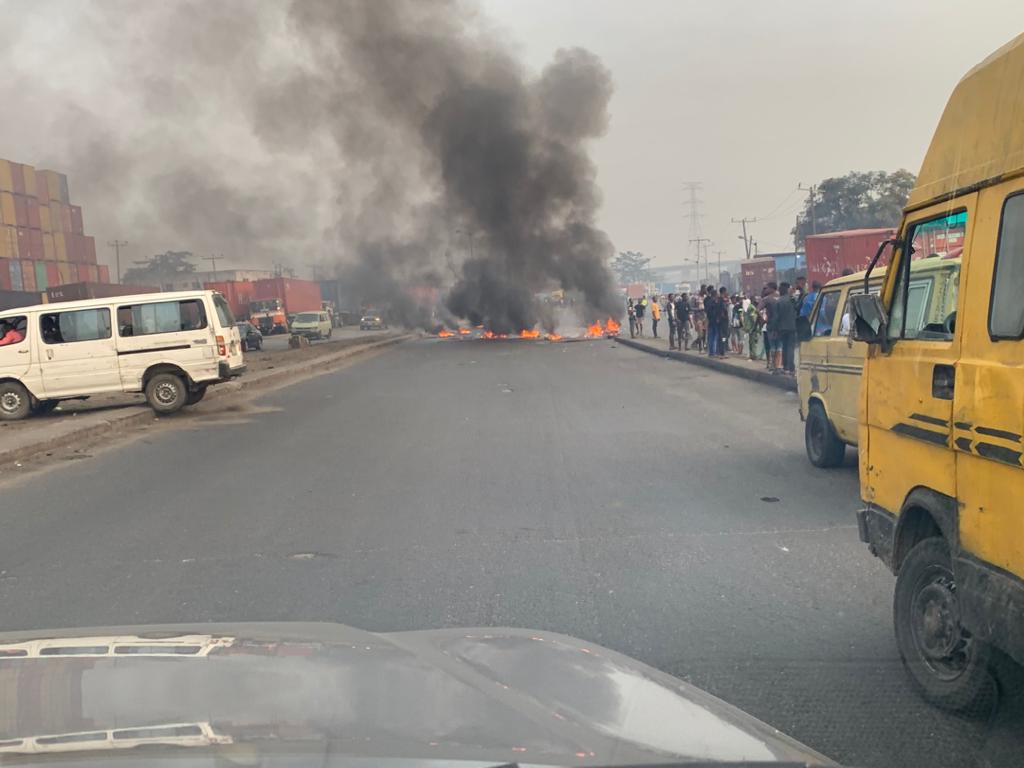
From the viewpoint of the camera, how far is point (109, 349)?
13.8m

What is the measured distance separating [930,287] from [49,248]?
1915 inches

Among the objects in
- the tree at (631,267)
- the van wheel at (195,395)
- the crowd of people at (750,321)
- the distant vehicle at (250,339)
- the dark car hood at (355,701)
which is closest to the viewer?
the dark car hood at (355,701)

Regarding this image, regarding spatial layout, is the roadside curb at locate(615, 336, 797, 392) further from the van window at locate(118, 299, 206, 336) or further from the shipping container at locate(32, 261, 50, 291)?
the shipping container at locate(32, 261, 50, 291)

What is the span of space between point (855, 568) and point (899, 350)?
1708 mm

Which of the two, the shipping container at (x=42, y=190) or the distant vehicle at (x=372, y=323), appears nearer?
the shipping container at (x=42, y=190)

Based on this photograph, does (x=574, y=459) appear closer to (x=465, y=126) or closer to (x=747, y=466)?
(x=747, y=466)

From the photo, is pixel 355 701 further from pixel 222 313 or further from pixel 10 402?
pixel 10 402

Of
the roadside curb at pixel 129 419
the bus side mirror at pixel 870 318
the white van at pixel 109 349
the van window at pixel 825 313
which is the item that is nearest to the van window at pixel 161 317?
the white van at pixel 109 349

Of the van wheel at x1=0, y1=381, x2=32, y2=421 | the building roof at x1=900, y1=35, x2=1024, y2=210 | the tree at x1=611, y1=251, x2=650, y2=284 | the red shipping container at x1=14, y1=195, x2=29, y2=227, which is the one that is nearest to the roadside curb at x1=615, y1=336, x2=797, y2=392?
the building roof at x1=900, y1=35, x2=1024, y2=210

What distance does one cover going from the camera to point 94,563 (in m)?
5.45

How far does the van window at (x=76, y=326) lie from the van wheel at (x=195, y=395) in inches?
59.2

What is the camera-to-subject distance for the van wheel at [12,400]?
13781 mm

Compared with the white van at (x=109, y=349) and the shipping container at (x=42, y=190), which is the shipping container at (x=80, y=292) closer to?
the shipping container at (x=42, y=190)

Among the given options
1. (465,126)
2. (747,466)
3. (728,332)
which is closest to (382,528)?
(747,466)
